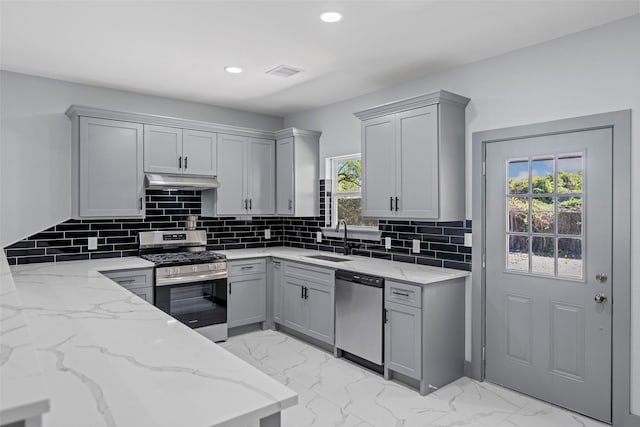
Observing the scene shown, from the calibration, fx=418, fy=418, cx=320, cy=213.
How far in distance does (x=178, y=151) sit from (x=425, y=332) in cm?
296

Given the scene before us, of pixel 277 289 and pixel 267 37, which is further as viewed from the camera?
pixel 277 289

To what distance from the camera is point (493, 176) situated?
330 cm

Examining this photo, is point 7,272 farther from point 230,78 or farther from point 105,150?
point 230,78

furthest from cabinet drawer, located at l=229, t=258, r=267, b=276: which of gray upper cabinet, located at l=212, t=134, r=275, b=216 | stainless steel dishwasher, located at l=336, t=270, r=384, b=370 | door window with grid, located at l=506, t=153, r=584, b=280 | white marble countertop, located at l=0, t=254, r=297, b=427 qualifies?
door window with grid, located at l=506, t=153, r=584, b=280

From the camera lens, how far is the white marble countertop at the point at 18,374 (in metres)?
0.69

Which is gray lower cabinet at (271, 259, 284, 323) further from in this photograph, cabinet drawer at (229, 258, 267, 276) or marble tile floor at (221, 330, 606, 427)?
marble tile floor at (221, 330, 606, 427)

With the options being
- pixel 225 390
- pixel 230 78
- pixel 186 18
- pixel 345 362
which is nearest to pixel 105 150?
pixel 230 78

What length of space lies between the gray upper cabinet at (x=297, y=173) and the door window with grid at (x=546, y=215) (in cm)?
231

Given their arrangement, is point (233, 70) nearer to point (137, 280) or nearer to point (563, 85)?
point (137, 280)

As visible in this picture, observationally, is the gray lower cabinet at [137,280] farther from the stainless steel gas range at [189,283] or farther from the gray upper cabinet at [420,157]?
the gray upper cabinet at [420,157]

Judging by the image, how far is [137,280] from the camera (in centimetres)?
374

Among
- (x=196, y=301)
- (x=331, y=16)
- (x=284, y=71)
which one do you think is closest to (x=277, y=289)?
(x=196, y=301)

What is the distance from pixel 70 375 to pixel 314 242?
12.3 ft

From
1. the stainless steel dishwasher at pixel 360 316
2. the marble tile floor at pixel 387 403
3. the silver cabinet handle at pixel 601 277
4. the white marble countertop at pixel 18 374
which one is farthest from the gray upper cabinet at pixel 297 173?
the white marble countertop at pixel 18 374
